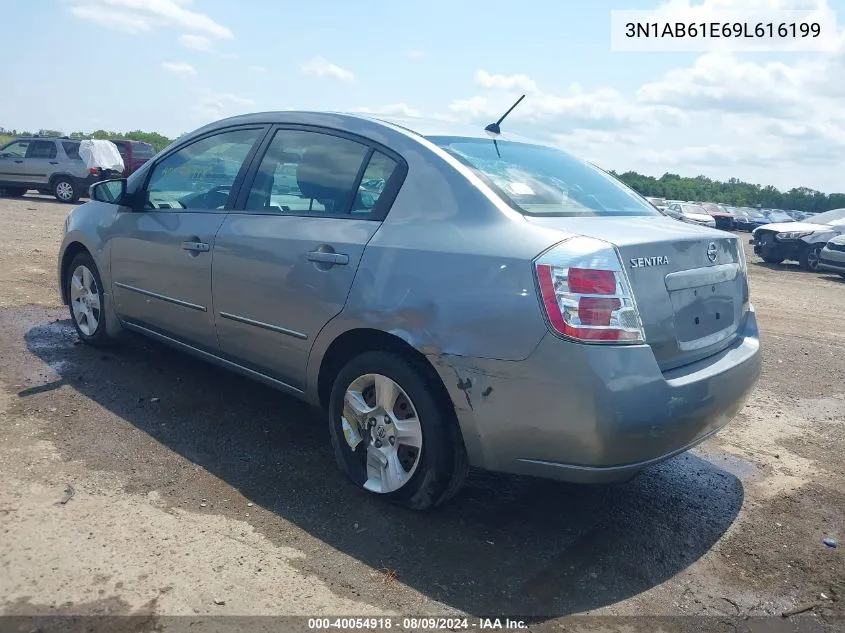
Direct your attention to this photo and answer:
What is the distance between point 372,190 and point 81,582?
80.4 inches

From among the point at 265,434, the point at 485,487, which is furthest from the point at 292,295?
the point at 485,487

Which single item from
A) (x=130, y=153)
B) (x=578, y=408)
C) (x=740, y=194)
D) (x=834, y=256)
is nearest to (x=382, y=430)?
(x=578, y=408)

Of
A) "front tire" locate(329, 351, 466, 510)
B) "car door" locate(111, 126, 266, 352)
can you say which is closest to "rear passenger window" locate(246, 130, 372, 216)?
"car door" locate(111, 126, 266, 352)

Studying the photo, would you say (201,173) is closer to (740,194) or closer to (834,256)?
(834,256)

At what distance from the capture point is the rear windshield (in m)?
3.39

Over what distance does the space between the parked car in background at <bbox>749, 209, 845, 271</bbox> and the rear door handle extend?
14.8m

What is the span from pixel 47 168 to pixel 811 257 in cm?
1917

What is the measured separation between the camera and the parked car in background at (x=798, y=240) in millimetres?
16125

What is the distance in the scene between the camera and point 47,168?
67.1ft

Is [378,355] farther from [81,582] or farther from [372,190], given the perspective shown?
[81,582]

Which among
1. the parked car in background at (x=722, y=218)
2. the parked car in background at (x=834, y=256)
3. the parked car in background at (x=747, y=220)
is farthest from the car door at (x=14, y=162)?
the parked car in background at (x=747, y=220)

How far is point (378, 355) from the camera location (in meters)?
3.37

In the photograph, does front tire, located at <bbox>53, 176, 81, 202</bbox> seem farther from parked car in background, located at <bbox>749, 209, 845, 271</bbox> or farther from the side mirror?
parked car in background, located at <bbox>749, 209, 845, 271</bbox>

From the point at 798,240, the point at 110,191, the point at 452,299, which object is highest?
the point at 110,191
